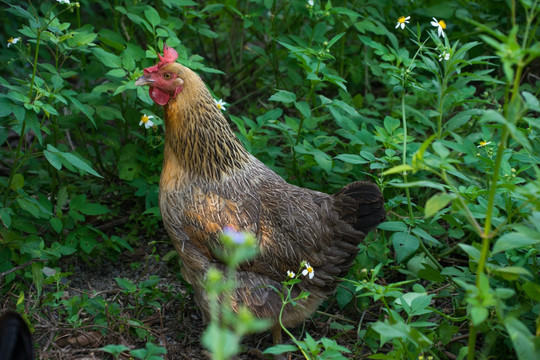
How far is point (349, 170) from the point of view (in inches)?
159

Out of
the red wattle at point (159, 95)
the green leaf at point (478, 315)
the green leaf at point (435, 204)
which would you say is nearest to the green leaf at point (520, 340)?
the green leaf at point (478, 315)

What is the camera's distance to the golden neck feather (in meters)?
3.37

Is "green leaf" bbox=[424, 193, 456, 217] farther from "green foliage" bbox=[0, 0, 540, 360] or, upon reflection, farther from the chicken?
the chicken

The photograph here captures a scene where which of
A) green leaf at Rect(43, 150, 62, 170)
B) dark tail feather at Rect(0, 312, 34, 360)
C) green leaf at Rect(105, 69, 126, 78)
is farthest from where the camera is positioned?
green leaf at Rect(105, 69, 126, 78)

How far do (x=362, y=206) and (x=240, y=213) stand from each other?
0.71 metres

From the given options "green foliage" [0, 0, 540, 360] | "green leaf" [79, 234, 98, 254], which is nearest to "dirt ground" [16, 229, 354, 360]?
"green foliage" [0, 0, 540, 360]

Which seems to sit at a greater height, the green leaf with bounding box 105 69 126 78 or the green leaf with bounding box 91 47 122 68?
the green leaf with bounding box 91 47 122 68

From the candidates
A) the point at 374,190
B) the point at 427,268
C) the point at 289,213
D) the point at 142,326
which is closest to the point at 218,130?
the point at 289,213

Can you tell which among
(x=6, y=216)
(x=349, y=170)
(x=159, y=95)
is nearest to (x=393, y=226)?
(x=349, y=170)

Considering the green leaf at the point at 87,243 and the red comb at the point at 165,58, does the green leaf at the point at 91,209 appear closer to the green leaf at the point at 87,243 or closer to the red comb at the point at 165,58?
the green leaf at the point at 87,243

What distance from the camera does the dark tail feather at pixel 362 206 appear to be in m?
3.29

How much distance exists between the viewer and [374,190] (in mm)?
3289

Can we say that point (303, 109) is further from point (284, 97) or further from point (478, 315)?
point (478, 315)

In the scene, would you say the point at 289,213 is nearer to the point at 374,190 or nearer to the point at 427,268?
the point at 374,190
